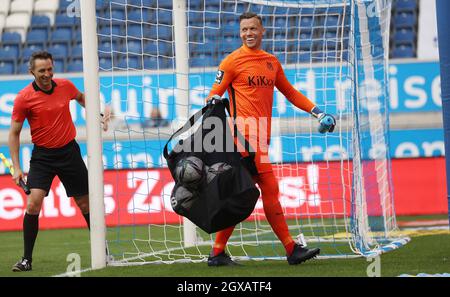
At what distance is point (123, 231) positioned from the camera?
13.2m

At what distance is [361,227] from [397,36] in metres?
11.7

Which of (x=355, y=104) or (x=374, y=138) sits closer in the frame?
(x=355, y=104)

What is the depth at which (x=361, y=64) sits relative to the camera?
31.4 ft

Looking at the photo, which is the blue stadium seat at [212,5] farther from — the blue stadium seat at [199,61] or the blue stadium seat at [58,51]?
the blue stadium seat at [58,51]

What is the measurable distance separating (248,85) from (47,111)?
68.5 inches

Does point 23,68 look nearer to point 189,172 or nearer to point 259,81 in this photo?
point 259,81

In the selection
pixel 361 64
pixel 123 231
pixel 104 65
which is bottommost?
pixel 123 231

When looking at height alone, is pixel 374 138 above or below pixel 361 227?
above

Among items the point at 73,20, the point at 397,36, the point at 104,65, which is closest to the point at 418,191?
the point at 397,36

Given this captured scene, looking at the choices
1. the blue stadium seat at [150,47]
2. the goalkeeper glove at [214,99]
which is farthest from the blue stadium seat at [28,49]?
the goalkeeper glove at [214,99]

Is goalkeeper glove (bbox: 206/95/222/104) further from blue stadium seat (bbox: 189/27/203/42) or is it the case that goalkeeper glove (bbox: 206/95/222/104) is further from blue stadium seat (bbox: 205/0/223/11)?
blue stadium seat (bbox: 189/27/203/42)
